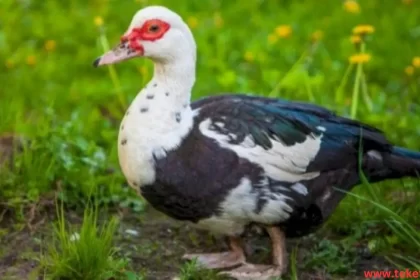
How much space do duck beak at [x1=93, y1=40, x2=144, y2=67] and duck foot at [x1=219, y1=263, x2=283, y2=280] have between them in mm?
953

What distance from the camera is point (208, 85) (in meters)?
6.09

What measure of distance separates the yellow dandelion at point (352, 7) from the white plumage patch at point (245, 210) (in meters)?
3.51

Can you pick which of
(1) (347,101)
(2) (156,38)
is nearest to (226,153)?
(2) (156,38)

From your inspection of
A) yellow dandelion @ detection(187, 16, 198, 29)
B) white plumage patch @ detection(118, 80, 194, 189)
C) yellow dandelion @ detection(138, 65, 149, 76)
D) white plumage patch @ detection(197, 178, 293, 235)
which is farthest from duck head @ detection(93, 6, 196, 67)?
yellow dandelion @ detection(187, 16, 198, 29)

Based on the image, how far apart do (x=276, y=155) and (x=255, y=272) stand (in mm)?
504

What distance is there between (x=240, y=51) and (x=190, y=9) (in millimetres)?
866

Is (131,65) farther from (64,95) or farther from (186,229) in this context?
(186,229)

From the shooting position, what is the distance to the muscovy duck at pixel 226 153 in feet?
12.3

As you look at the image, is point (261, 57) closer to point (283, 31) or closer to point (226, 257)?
point (283, 31)

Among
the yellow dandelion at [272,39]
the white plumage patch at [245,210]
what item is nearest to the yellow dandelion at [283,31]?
the yellow dandelion at [272,39]

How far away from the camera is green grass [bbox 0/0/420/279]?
14.3 ft

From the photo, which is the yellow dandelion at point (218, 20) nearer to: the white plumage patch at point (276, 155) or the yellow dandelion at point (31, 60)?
the yellow dandelion at point (31, 60)

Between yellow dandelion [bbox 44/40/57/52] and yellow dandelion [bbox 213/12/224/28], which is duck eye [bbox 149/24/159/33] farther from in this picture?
yellow dandelion [bbox 213/12/224/28]

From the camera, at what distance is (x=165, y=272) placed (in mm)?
4027
